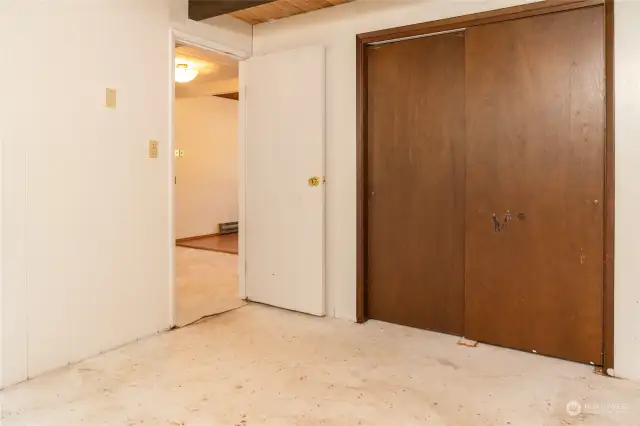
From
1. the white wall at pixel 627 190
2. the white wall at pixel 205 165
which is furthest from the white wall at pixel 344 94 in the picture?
the white wall at pixel 205 165

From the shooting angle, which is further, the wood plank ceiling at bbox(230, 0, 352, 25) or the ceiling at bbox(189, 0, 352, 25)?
the wood plank ceiling at bbox(230, 0, 352, 25)

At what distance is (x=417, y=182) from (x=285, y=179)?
3.21 feet

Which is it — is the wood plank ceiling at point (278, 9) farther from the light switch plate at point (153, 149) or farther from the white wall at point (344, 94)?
the light switch plate at point (153, 149)

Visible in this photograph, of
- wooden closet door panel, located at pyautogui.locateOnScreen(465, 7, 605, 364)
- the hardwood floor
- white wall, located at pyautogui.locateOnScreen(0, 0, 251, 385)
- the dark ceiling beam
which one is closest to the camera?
white wall, located at pyautogui.locateOnScreen(0, 0, 251, 385)

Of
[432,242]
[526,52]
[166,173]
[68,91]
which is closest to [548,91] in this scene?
[526,52]

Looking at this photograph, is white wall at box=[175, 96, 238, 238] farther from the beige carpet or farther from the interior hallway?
the interior hallway

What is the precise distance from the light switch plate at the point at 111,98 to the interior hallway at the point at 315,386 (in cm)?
140

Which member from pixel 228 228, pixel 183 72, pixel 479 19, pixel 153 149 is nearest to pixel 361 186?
pixel 479 19

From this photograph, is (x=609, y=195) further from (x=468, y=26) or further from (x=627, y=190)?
(x=468, y=26)

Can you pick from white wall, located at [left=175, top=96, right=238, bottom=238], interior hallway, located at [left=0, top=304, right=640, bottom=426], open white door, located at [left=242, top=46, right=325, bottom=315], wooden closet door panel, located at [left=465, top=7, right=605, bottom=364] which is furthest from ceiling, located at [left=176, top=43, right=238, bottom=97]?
interior hallway, located at [left=0, top=304, right=640, bottom=426]

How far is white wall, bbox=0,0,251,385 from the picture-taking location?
225 cm

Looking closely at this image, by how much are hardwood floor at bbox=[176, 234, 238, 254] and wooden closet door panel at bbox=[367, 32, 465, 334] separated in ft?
10.9

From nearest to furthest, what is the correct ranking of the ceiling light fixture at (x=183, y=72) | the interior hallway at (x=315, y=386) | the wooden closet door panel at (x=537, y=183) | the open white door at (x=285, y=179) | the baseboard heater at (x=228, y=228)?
1. the interior hallway at (x=315, y=386)
2. the wooden closet door panel at (x=537, y=183)
3. the open white door at (x=285, y=179)
4. the ceiling light fixture at (x=183, y=72)
5. the baseboard heater at (x=228, y=228)

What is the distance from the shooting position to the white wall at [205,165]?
7.16 m
